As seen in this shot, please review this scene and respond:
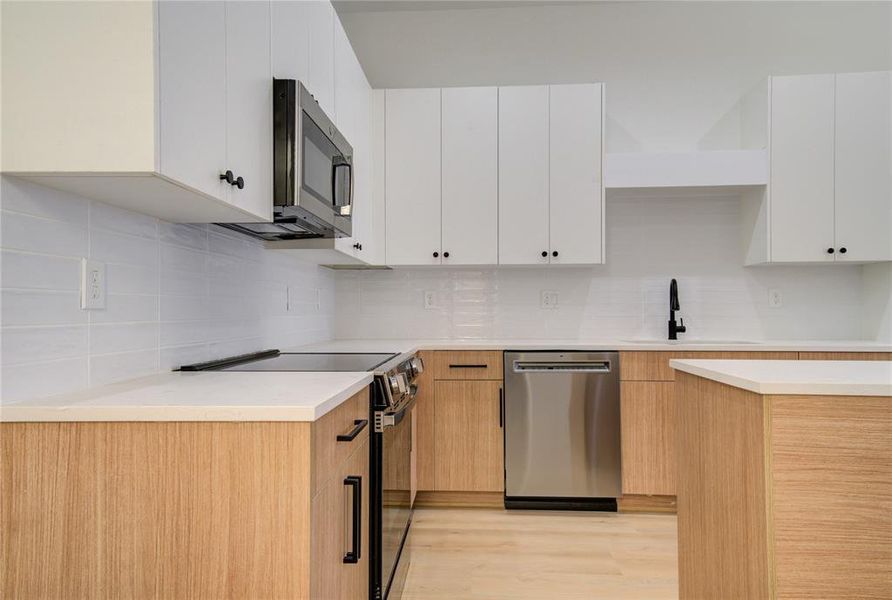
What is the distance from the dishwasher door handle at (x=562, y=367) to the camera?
2.74 metres

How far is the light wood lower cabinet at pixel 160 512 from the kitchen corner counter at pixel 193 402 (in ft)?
0.07

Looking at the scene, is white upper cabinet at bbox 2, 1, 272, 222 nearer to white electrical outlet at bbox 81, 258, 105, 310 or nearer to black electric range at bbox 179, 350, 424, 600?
white electrical outlet at bbox 81, 258, 105, 310

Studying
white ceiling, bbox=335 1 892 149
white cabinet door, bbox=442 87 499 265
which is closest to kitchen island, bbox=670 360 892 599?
white cabinet door, bbox=442 87 499 265

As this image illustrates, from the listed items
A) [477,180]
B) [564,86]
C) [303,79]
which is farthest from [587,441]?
[303,79]

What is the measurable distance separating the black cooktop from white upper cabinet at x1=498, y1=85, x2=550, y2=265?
123 centimetres

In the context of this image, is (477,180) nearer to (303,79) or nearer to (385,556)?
(303,79)

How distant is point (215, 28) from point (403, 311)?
90.7 inches

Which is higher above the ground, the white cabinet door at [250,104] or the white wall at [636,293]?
the white cabinet door at [250,104]

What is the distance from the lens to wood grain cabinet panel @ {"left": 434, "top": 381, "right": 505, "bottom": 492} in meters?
2.78

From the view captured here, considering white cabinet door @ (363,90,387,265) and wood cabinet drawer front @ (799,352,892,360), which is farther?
white cabinet door @ (363,90,387,265)

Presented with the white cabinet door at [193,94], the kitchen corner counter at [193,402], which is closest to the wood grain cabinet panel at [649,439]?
the kitchen corner counter at [193,402]

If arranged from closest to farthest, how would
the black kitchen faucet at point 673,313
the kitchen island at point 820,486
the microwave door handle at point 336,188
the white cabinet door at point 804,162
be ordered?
the kitchen island at point 820,486, the microwave door handle at point 336,188, the white cabinet door at point 804,162, the black kitchen faucet at point 673,313

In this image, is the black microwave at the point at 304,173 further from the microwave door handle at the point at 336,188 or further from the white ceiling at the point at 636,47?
the white ceiling at the point at 636,47

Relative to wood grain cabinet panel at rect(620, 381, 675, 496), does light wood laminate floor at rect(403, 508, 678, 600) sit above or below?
below
